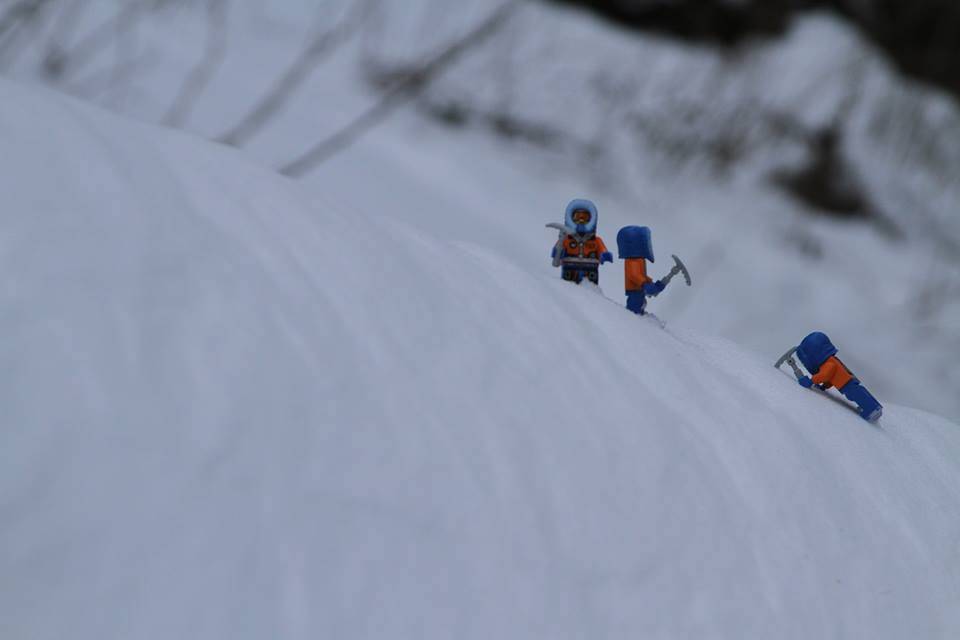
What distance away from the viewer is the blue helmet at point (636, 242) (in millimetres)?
1247

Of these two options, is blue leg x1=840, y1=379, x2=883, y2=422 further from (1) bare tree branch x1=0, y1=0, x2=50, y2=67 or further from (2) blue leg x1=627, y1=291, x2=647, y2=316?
(1) bare tree branch x1=0, y1=0, x2=50, y2=67

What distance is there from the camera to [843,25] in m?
4.92

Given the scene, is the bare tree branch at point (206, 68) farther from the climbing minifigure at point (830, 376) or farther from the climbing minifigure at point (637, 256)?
the climbing minifigure at point (830, 376)

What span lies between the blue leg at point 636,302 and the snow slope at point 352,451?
6.4 inches

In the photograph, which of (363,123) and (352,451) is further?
(363,123)

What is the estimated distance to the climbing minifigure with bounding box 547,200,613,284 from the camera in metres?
1.33

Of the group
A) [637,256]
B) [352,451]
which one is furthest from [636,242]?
[352,451]

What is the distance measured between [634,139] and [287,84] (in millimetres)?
2600

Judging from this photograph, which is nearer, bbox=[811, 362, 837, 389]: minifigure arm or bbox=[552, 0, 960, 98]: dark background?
bbox=[811, 362, 837, 389]: minifigure arm

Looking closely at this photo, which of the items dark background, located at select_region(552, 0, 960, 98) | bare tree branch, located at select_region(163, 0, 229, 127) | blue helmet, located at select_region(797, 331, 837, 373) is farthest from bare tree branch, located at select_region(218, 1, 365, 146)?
dark background, located at select_region(552, 0, 960, 98)

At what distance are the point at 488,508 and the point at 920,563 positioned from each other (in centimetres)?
66

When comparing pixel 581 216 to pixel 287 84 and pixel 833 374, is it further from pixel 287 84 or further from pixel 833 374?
pixel 287 84

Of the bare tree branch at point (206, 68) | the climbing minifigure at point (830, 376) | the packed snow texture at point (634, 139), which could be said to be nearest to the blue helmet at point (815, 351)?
the climbing minifigure at point (830, 376)

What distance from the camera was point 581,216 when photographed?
1.34m
